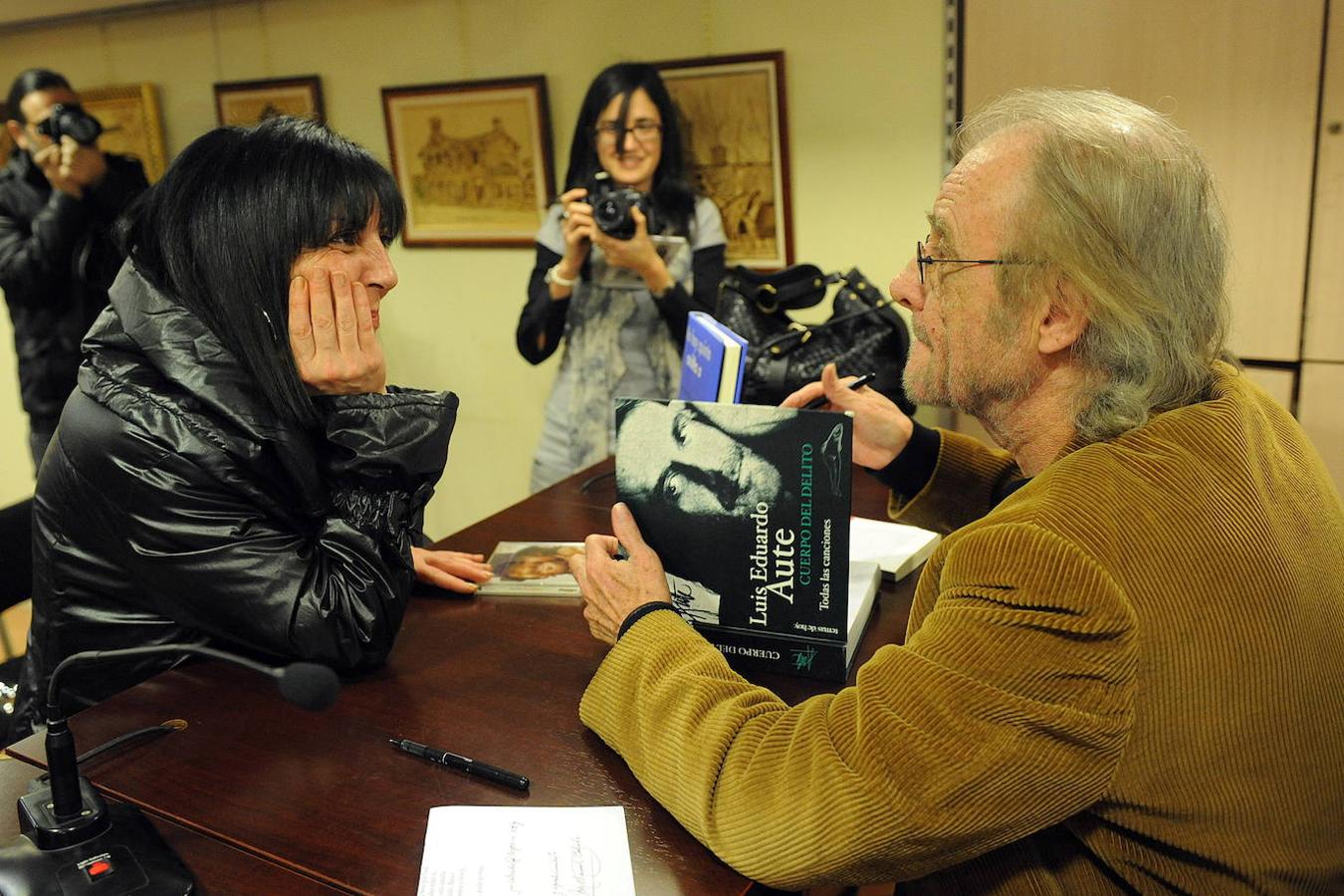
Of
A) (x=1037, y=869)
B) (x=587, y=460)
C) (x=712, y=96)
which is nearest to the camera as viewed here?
(x=1037, y=869)

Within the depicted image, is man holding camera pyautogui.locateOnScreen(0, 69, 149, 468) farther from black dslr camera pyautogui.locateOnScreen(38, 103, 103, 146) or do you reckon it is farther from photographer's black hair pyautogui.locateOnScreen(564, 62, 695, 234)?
photographer's black hair pyautogui.locateOnScreen(564, 62, 695, 234)

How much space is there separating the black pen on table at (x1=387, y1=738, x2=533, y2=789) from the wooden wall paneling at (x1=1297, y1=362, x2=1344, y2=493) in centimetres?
247

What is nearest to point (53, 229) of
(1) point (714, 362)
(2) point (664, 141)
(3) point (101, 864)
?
(2) point (664, 141)

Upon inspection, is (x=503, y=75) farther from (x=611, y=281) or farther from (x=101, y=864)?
(x=101, y=864)

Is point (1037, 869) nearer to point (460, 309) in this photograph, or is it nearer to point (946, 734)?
point (946, 734)

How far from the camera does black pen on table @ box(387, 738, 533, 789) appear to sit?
120cm

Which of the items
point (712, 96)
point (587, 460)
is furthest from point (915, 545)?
point (712, 96)

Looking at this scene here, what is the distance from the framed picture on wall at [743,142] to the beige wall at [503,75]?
0.05m

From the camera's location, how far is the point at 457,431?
4.51 meters

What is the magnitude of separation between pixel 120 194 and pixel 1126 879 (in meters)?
3.53

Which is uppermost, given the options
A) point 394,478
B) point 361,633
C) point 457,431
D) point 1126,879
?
point 394,478

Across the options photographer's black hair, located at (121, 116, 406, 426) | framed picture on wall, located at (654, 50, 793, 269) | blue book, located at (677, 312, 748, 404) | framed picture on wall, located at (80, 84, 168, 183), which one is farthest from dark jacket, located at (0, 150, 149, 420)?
blue book, located at (677, 312, 748, 404)

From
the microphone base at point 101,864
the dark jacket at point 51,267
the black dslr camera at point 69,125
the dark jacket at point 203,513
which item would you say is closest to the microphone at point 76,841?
the microphone base at point 101,864

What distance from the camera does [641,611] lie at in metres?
1.30
